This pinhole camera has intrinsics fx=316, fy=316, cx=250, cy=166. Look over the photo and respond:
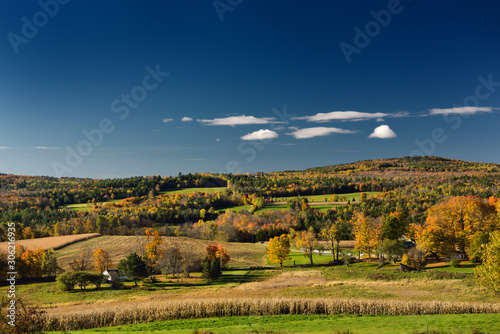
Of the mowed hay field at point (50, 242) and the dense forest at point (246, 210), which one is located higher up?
the dense forest at point (246, 210)

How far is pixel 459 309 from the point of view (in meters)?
30.1

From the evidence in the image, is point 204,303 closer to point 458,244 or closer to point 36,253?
point 36,253

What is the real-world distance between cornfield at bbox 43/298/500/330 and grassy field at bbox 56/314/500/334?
147 cm

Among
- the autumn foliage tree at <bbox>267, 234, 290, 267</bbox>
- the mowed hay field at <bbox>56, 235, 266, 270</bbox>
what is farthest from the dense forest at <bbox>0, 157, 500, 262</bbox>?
the mowed hay field at <bbox>56, 235, 266, 270</bbox>

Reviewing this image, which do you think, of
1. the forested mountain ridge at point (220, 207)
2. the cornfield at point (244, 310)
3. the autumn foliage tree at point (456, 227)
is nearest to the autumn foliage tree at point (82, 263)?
the cornfield at point (244, 310)

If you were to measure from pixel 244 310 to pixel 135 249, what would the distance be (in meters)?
59.4

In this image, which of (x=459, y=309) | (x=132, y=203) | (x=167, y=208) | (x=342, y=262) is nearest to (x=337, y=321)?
(x=459, y=309)

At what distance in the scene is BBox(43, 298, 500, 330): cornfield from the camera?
30547 mm

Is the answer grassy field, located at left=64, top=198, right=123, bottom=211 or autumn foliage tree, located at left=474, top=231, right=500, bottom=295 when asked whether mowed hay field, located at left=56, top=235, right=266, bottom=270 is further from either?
grassy field, located at left=64, top=198, right=123, bottom=211

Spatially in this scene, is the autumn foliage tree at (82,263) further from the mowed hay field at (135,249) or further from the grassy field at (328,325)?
the grassy field at (328,325)

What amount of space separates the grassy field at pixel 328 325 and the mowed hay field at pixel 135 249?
4434 centimetres

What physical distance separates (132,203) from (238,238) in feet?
239

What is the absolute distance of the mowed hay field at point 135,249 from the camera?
252ft

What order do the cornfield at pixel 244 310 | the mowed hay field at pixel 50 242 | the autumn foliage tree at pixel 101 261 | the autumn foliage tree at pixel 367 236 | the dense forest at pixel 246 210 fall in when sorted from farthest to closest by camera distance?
the mowed hay field at pixel 50 242, the dense forest at pixel 246 210, the autumn foliage tree at pixel 367 236, the autumn foliage tree at pixel 101 261, the cornfield at pixel 244 310
